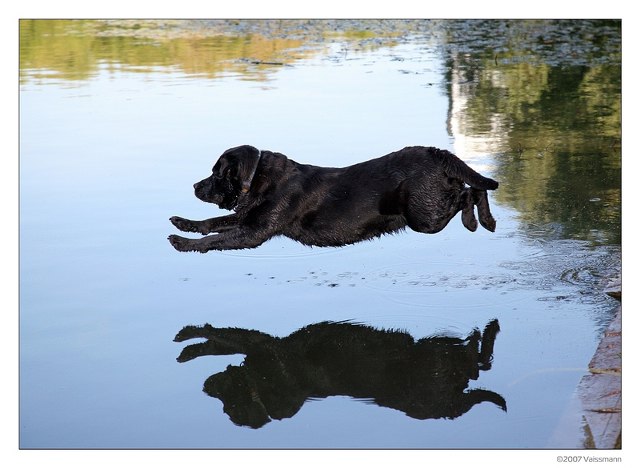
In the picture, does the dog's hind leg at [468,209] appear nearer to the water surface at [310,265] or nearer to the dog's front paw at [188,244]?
the water surface at [310,265]

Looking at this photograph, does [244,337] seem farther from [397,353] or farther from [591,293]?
[591,293]

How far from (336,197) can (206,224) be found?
0.92 meters

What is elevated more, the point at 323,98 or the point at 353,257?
Result: the point at 323,98

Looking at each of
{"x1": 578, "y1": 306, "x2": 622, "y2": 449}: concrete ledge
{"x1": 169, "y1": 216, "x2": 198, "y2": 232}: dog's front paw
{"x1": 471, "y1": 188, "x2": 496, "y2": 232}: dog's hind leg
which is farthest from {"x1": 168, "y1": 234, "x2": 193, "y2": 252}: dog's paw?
{"x1": 578, "y1": 306, "x2": 622, "y2": 449}: concrete ledge

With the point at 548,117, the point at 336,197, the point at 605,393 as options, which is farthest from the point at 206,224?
the point at 548,117

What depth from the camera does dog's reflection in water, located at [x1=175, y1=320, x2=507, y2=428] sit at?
191 inches

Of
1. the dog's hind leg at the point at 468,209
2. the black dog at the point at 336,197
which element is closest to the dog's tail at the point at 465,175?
the black dog at the point at 336,197

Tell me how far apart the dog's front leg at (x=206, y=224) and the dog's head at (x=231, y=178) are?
11 cm

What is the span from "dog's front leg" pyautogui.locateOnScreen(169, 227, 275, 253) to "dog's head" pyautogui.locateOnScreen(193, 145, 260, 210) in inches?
8.0

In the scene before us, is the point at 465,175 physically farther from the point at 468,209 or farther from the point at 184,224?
the point at 184,224

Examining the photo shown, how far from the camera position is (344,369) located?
5246 mm

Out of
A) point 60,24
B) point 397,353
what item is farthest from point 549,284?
point 60,24

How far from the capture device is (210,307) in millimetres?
6031

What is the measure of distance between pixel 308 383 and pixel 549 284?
198 cm
